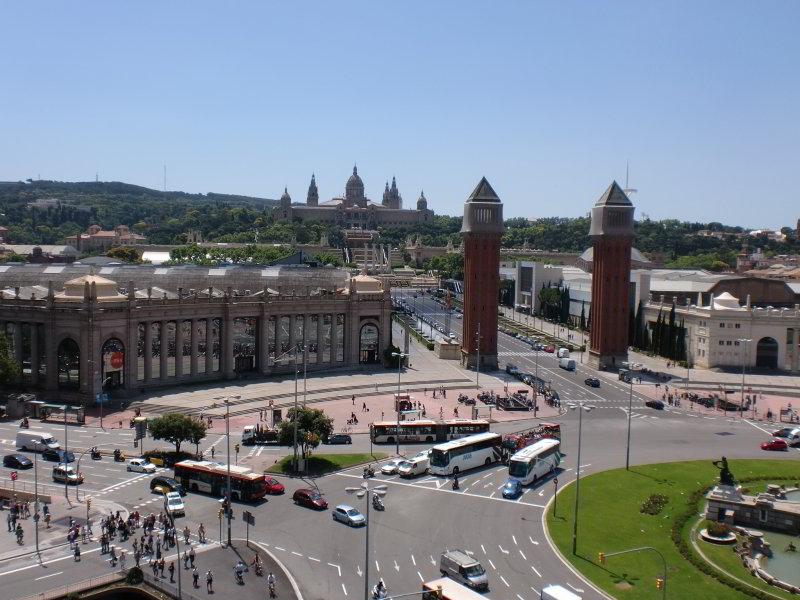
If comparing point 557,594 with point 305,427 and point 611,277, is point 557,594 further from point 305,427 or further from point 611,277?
point 611,277

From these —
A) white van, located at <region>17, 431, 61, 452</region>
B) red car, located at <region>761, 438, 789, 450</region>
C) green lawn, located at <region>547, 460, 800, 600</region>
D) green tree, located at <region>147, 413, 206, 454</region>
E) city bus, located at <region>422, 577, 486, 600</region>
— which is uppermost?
green tree, located at <region>147, 413, 206, 454</region>

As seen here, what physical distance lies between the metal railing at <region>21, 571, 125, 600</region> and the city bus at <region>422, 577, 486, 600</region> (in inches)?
574

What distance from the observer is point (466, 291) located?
110 m

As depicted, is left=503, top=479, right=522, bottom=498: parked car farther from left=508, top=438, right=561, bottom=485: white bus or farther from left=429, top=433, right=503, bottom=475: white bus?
left=429, top=433, right=503, bottom=475: white bus

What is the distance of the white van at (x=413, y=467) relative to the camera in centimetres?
5644

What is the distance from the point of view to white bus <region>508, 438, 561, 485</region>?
54.6 metres

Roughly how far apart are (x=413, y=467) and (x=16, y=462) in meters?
28.0

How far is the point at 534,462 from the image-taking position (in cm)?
5531

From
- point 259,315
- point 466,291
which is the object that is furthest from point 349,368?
point 466,291

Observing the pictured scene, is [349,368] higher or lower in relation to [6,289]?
lower

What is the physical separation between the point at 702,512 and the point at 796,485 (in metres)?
10.4

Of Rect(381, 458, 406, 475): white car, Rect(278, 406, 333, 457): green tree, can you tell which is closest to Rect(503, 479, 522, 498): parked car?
Rect(381, 458, 406, 475): white car

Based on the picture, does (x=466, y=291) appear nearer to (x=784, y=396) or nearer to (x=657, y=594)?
(x=784, y=396)

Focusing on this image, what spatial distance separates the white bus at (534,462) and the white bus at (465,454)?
3168 mm
